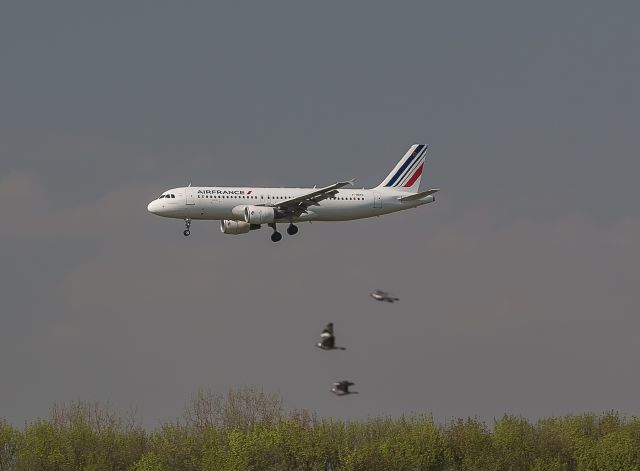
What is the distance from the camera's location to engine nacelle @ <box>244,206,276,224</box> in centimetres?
10662

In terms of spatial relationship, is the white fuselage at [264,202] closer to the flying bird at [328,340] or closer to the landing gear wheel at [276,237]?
the landing gear wheel at [276,237]

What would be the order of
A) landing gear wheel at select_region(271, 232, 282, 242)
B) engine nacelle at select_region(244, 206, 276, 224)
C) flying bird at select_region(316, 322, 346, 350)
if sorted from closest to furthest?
flying bird at select_region(316, 322, 346, 350) < engine nacelle at select_region(244, 206, 276, 224) < landing gear wheel at select_region(271, 232, 282, 242)

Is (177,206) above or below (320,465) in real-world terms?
above

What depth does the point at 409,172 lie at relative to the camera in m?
127

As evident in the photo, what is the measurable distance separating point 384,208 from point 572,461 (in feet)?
86.9

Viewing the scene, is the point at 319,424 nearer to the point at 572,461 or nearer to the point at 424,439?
the point at 424,439

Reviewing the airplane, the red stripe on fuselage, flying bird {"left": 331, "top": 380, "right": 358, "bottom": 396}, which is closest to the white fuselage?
the airplane

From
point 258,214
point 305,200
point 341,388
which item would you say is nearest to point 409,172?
point 305,200

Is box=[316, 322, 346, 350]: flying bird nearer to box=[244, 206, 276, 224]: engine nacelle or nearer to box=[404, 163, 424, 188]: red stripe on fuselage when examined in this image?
box=[244, 206, 276, 224]: engine nacelle

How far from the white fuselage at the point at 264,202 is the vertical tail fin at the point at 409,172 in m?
3.20

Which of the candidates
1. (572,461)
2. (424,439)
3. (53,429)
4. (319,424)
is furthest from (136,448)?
(572,461)

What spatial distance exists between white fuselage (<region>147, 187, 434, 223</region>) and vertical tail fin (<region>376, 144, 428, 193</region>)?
320 cm

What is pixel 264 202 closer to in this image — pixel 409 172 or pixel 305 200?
pixel 305 200

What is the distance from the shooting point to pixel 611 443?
372 ft
